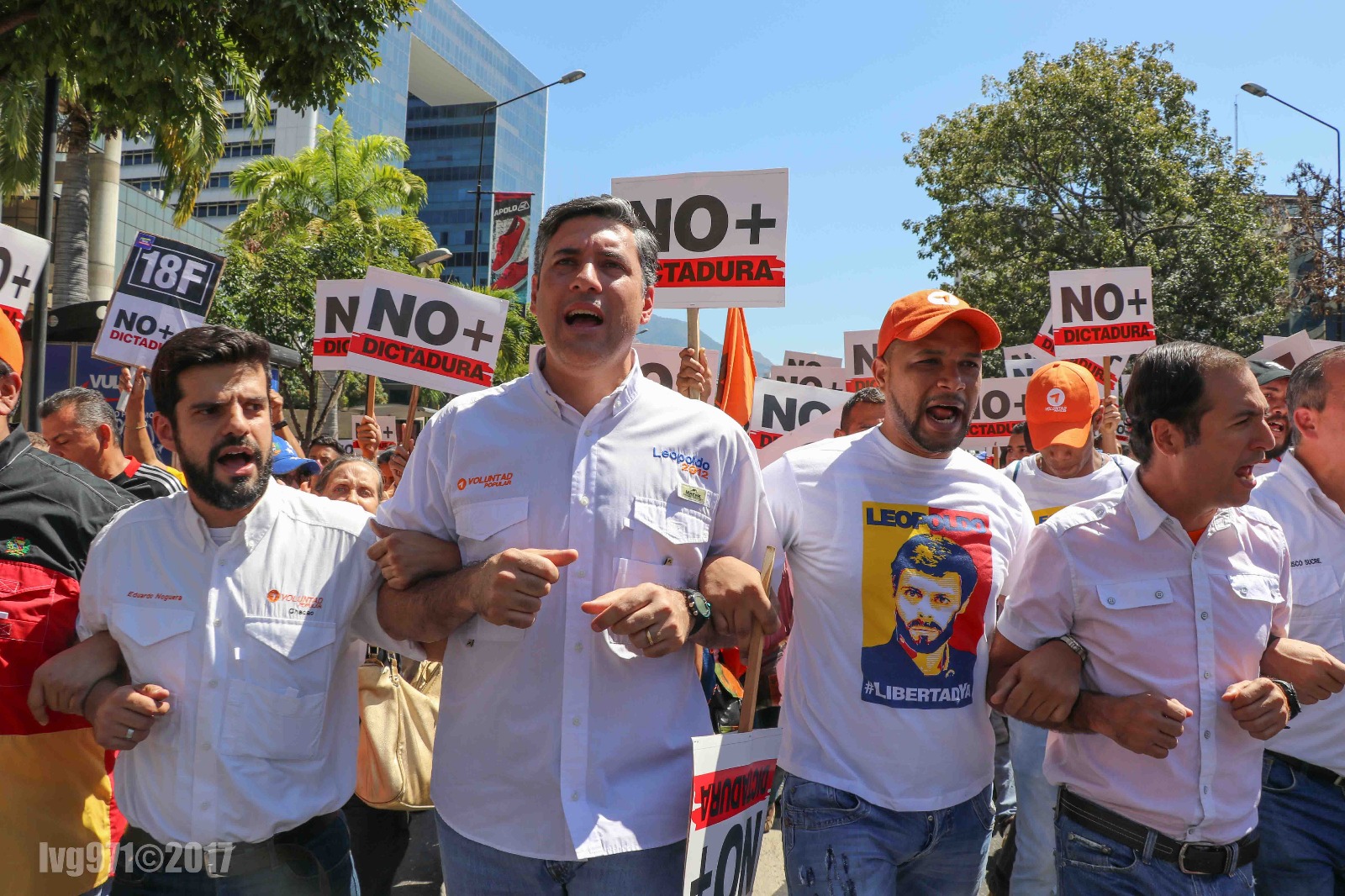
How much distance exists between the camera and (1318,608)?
3383 millimetres

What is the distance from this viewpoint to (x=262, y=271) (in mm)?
27188

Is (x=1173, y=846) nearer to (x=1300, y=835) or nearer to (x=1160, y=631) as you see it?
(x=1160, y=631)

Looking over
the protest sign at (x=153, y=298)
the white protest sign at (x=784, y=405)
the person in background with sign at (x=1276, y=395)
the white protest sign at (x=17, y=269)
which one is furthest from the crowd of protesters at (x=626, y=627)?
the protest sign at (x=153, y=298)

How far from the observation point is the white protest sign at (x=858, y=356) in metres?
11.3

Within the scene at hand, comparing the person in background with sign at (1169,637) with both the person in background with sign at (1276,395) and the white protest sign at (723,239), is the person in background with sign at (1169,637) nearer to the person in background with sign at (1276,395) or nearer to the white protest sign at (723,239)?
the white protest sign at (723,239)

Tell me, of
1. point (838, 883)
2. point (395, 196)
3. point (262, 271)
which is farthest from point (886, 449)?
point (395, 196)

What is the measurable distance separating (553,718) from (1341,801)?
2.43 m

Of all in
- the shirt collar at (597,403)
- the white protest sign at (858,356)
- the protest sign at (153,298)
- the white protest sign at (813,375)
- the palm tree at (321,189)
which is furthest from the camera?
the palm tree at (321,189)

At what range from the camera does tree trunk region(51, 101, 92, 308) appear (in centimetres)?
2033

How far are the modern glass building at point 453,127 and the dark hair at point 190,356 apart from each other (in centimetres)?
9161

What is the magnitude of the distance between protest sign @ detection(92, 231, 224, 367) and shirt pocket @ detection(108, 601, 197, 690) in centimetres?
635

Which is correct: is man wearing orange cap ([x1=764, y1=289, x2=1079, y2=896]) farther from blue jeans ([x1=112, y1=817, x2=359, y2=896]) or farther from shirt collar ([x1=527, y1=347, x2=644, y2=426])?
blue jeans ([x1=112, y1=817, x2=359, y2=896])

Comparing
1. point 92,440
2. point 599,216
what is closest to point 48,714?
point 599,216

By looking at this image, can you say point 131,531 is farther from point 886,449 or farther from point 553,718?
point 886,449
